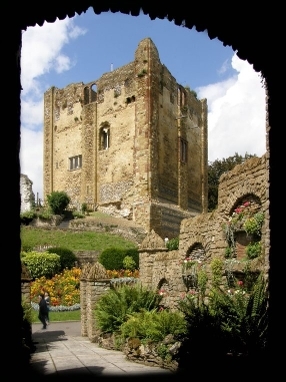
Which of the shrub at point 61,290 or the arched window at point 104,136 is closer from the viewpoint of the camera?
the shrub at point 61,290

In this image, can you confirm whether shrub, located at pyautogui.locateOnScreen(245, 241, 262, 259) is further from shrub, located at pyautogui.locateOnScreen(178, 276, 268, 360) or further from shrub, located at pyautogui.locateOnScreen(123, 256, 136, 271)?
shrub, located at pyautogui.locateOnScreen(123, 256, 136, 271)

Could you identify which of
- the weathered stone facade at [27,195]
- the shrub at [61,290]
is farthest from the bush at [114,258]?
the weathered stone facade at [27,195]

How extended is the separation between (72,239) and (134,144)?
1147 centimetres

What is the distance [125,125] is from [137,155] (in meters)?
3.00

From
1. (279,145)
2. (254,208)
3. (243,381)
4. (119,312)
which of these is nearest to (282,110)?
(279,145)

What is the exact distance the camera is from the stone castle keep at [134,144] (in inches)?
1463

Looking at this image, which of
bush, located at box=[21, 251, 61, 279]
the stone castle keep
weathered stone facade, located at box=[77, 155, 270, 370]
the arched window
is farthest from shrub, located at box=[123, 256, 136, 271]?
the arched window

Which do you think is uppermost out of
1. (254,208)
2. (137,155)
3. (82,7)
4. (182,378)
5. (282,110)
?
(137,155)

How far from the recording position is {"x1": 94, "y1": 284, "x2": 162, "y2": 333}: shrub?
11.7 metres

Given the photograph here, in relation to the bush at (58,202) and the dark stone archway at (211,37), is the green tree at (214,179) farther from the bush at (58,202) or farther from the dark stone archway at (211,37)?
the dark stone archway at (211,37)

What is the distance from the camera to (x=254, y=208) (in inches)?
373

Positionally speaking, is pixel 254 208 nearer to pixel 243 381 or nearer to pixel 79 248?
pixel 243 381

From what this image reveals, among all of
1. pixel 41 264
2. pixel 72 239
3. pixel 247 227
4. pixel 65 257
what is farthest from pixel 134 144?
pixel 247 227

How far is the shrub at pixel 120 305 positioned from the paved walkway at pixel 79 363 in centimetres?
59
